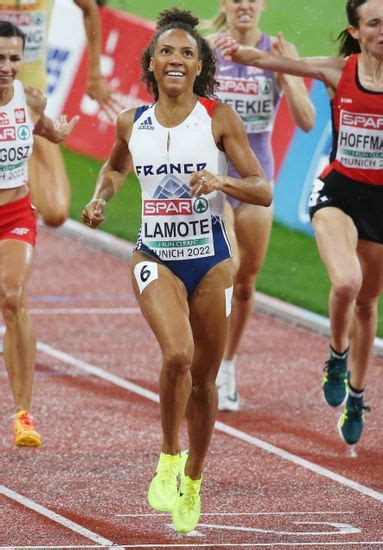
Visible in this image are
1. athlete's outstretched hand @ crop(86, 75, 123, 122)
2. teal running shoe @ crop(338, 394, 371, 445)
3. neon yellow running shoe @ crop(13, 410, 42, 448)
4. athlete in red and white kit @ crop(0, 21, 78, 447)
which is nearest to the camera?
neon yellow running shoe @ crop(13, 410, 42, 448)

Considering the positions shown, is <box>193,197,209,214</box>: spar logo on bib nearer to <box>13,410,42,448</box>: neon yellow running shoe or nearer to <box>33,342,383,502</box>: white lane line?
<box>13,410,42,448</box>: neon yellow running shoe

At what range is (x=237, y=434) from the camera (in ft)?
33.0

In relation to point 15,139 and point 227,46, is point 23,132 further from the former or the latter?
point 227,46

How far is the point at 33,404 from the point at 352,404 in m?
2.31

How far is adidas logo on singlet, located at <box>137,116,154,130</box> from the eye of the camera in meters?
7.62

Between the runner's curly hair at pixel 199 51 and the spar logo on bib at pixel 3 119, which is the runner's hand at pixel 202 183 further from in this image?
the spar logo on bib at pixel 3 119

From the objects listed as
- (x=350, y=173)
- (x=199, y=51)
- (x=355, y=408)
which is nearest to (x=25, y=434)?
(x=355, y=408)

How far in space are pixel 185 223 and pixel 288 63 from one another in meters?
1.91

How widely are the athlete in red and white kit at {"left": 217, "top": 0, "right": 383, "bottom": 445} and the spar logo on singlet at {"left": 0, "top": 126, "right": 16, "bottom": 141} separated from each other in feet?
4.30

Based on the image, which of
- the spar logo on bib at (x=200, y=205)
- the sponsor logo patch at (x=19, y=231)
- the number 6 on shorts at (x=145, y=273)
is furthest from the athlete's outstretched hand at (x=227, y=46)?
the number 6 on shorts at (x=145, y=273)

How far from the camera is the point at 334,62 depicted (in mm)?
9062

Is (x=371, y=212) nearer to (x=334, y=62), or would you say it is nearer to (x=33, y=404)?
(x=334, y=62)

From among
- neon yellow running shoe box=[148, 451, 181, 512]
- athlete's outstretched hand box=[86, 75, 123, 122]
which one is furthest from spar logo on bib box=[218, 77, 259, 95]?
neon yellow running shoe box=[148, 451, 181, 512]

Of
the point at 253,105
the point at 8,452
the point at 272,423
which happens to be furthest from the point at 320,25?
the point at 8,452
